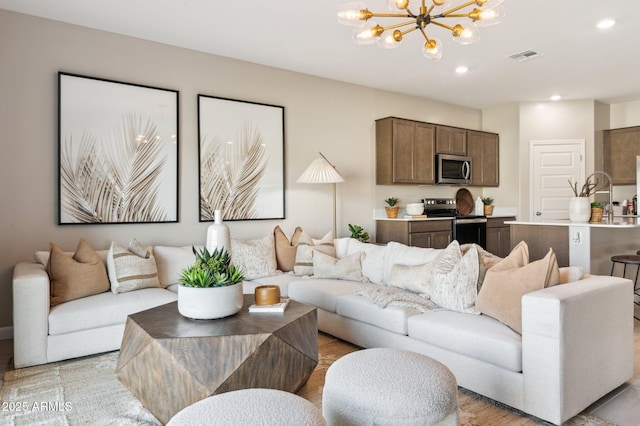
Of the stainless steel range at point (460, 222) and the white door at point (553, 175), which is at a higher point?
the white door at point (553, 175)

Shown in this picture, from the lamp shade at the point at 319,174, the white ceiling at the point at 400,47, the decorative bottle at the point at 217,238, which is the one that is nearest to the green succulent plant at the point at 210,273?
the decorative bottle at the point at 217,238

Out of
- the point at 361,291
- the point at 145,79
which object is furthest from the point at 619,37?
the point at 145,79

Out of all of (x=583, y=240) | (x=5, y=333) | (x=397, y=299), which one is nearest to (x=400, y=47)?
(x=583, y=240)

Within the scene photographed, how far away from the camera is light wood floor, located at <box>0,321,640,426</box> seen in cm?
215

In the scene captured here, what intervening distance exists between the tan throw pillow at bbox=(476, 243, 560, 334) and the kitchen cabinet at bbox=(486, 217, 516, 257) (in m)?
4.16

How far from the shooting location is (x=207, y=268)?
2244mm

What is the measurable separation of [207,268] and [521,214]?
5.89 meters

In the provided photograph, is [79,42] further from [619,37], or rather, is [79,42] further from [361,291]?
[619,37]

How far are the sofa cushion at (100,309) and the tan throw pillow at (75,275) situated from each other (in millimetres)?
60

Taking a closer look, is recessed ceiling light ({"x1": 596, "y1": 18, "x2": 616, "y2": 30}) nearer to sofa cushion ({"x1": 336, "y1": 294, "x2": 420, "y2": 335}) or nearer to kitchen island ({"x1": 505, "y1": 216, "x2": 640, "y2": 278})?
kitchen island ({"x1": 505, "y1": 216, "x2": 640, "y2": 278})

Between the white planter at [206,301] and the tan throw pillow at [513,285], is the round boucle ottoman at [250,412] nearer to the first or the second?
the white planter at [206,301]

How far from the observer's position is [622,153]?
6.79 metres

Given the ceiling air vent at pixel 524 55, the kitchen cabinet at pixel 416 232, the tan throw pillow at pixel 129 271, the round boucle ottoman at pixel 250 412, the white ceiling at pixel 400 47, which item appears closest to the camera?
the round boucle ottoman at pixel 250 412

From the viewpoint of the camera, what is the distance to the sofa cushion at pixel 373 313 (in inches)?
109
